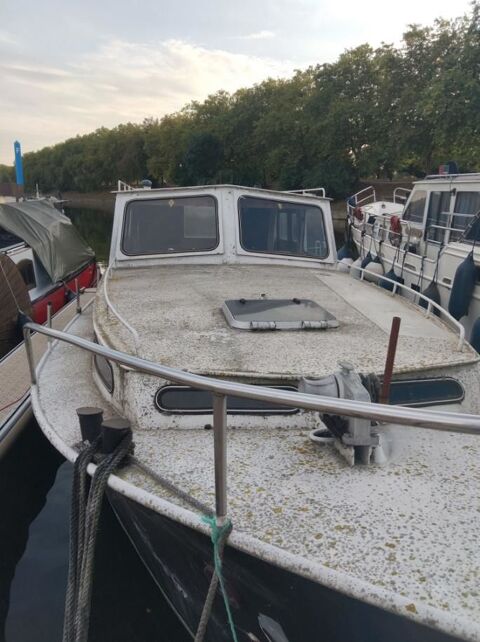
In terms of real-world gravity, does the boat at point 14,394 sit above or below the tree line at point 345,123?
below

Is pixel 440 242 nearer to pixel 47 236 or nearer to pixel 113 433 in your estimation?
pixel 47 236

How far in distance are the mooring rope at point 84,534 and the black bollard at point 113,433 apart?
27 millimetres

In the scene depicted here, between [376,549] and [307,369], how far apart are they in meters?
1.11

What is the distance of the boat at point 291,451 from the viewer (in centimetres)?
191

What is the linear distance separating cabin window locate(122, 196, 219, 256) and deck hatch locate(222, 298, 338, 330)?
1926mm

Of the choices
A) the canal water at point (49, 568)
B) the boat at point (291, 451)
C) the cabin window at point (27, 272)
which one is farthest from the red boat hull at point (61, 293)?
the boat at point (291, 451)

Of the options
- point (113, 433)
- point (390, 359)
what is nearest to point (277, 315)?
Answer: point (390, 359)

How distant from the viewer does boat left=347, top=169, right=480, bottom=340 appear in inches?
294

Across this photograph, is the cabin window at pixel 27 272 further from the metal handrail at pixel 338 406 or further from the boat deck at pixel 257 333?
the metal handrail at pixel 338 406

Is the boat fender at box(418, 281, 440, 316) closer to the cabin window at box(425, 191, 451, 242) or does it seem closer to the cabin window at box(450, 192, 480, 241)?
the cabin window at box(450, 192, 480, 241)

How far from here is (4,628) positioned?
371 centimetres

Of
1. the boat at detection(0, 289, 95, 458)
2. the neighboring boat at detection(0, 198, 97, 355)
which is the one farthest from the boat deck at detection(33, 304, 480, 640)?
the neighboring boat at detection(0, 198, 97, 355)

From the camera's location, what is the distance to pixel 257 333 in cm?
343

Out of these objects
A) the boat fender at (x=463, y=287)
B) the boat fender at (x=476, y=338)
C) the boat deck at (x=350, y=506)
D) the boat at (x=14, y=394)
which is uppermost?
the boat deck at (x=350, y=506)
